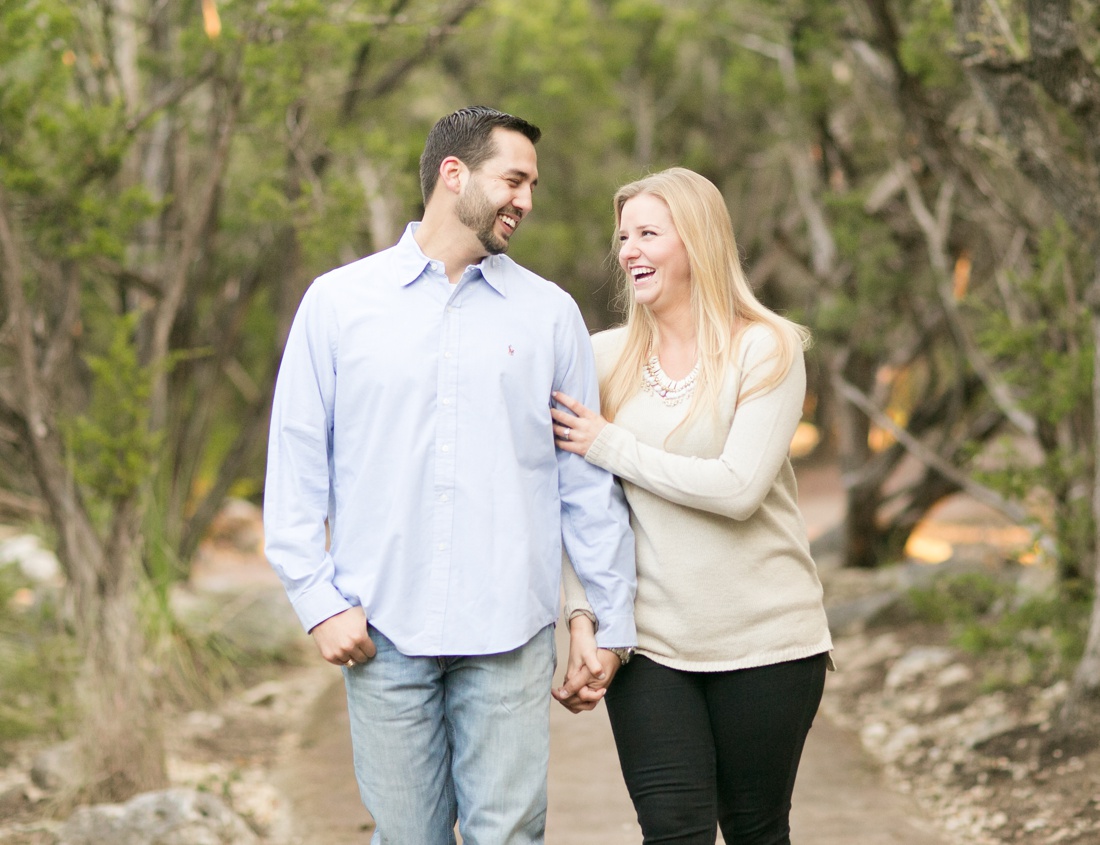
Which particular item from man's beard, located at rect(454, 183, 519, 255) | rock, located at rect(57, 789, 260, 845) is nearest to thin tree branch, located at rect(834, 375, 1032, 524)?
rock, located at rect(57, 789, 260, 845)

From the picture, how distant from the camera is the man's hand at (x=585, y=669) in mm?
2783

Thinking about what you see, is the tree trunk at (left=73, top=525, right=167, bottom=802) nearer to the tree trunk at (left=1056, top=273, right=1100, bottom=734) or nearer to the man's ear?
the man's ear

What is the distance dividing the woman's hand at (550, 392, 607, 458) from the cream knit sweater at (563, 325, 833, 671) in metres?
0.02

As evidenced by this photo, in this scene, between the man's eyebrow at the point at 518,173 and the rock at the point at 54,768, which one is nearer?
the man's eyebrow at the point at 518,173

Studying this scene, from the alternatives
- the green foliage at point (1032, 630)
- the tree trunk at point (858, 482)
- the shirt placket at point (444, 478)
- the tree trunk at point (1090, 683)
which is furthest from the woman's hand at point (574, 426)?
the tree trunk at point (858, 482)

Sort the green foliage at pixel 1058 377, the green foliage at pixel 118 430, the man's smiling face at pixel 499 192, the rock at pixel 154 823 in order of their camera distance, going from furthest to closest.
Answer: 1. the green foliage at pixel 1058 377
2. the green foliage at pixel 118 430
3. the rock at pixel 154 823
4. the man's smiling face at pixel 499 192

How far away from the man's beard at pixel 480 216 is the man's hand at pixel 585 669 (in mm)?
844

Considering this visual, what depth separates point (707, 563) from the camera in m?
2.86

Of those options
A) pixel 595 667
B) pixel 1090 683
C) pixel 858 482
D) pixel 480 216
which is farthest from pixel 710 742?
pixel 858 482

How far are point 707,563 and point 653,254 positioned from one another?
71 centimetres

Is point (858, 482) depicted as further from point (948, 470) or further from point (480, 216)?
point (480, 216)

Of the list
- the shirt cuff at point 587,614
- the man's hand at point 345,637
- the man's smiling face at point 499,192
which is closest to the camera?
the man's hand at point 345,637

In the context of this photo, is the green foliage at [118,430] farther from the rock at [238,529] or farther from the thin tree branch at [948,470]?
the rock at [238,529]

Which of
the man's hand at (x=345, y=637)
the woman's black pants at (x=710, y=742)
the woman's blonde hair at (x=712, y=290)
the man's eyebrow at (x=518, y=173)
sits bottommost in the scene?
the woman's black pants at (x=710, y=742)
